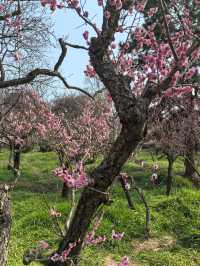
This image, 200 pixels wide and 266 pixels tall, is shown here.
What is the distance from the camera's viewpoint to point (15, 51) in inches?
337

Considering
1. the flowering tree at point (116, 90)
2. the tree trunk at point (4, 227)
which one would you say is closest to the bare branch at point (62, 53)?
the flowering tree at point (116, 90)

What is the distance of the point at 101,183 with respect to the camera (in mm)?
4516

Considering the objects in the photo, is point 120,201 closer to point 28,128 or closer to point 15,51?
point 15,51

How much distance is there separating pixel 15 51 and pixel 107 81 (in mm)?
4689

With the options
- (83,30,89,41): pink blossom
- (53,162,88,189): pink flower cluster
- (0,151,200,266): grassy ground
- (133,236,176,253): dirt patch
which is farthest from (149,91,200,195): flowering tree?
(83,30,89,41): pink blossom

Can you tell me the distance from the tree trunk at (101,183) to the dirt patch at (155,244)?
6365 mm

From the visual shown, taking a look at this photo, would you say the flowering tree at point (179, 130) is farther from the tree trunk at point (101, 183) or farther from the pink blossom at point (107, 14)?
the pink blossom at point (107, 14)

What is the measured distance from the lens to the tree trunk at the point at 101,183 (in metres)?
4.26

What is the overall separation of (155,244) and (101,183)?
23.7 feet

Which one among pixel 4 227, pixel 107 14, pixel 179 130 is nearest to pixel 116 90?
pixel 107 14

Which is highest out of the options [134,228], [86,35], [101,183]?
[86,35]

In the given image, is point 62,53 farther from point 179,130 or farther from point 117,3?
point 179,130

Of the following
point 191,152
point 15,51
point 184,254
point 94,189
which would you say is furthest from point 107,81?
point 191,152

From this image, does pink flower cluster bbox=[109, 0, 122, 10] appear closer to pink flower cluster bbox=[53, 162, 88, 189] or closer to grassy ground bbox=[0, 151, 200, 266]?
pink flower cluster bbox=[53, 162, 88, 189]
